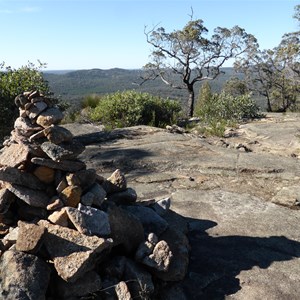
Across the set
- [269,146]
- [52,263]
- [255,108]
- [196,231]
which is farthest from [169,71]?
[52,263]

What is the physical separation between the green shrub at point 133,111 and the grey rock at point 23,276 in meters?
10.4

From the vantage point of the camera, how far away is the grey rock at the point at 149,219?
436 cm

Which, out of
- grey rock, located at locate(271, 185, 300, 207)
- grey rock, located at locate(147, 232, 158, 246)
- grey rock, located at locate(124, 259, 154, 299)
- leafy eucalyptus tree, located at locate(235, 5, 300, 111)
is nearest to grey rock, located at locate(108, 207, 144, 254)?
grey rock, located at locate(147, 232, 158, 246)

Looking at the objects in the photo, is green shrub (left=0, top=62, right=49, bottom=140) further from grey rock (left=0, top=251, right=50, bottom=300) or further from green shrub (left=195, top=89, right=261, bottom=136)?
grey rock (left=0, top=251, right=50, bottom=300)

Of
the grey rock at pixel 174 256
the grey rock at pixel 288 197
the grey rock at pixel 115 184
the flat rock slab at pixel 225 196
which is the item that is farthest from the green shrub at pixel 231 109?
the grey rock at pixel 174 256

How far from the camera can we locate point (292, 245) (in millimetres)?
4637

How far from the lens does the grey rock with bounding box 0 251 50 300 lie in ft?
9.82

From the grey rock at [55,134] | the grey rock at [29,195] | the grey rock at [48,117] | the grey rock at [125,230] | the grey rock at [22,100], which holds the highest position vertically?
the grey rock at [22,100]

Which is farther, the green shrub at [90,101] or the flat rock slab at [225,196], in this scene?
the green shrub at [90,101]

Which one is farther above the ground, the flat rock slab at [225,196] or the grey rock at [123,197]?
the grey rock at [123,197]

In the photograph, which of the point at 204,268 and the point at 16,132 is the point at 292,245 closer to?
the point at 204,268

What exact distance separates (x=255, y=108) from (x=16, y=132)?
42.4 ft

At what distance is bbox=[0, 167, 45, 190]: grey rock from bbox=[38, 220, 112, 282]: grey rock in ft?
1.55

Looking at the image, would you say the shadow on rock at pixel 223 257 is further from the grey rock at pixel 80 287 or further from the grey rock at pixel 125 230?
the grey rock at pixel 80 287
